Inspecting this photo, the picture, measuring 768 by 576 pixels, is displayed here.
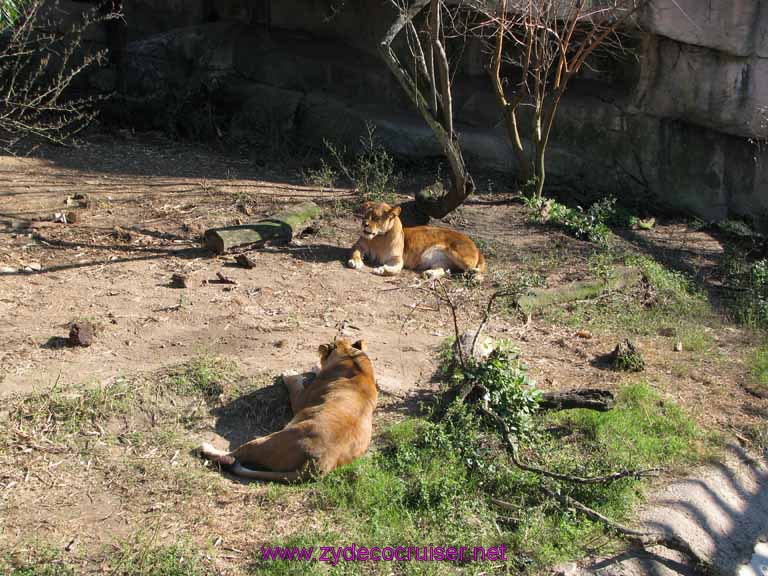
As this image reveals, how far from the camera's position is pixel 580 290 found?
9.12m

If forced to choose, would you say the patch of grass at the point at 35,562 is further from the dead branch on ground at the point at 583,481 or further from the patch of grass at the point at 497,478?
the dead branch on ground at the point at 583,481

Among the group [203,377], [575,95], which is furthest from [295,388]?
[575,95]

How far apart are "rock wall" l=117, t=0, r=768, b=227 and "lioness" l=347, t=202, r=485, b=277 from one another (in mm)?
3486

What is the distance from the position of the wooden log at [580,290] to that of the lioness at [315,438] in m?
2.89

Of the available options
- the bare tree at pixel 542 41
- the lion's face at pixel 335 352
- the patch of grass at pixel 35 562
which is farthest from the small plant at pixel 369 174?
the patch of grass at pixel 35 562

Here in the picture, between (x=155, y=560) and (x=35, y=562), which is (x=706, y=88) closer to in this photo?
(x=155, y=560)

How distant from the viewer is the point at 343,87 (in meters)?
14.6

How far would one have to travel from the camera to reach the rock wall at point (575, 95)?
459 inches

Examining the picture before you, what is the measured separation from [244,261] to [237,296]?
0.83 meters

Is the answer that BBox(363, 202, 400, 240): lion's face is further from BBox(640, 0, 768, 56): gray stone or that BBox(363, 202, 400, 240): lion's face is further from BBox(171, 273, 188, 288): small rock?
BBox(640, 0, 768, 56): gray stone

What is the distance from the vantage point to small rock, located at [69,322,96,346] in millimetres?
6695

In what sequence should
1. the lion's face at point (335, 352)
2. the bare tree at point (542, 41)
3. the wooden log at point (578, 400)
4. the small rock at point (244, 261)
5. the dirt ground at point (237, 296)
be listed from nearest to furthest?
the wooden log at point (578, 400) < the lion's face at point (335, 352) < the dirt ground at point (237, 296) < the small rock at point (244, 261) < the bare tree at point (542, 41)

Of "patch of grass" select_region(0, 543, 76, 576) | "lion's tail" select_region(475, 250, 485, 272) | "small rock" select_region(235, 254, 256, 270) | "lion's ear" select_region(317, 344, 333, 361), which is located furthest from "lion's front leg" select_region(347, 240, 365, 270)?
"patch of grass" select_region(0, 543, 76, 576)

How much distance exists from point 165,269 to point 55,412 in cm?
293
